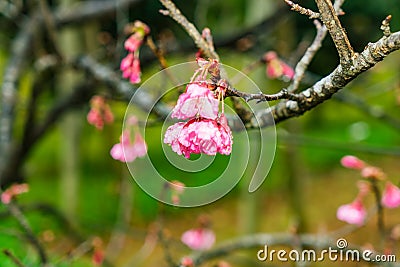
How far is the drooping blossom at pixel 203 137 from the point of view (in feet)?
2.15

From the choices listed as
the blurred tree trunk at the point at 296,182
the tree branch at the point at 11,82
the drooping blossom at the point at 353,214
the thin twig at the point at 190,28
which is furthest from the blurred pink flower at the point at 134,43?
the blurred tree trunk at the point at 296,182

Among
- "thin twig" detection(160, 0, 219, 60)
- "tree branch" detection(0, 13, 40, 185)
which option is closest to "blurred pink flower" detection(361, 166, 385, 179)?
"thin twig" detection(160, 0, 219, 60)

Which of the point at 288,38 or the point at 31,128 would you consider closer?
the point at 31,128

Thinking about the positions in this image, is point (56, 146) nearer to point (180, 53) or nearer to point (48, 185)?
point (48, 185)

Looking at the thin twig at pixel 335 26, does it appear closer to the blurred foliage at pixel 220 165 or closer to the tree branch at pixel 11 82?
the tree branch at pixel 11 82

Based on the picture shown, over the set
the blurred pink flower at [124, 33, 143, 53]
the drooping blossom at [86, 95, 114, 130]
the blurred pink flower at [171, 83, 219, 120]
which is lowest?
the drooping blossom at [86, 95, 114, 130]

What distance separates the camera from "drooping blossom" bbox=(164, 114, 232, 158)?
2.15 ft

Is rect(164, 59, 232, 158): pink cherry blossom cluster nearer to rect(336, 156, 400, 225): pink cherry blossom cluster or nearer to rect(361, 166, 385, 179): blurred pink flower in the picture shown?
rect(361, 166, 385, 179): blurred pink flower

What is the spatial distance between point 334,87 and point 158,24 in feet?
16.4

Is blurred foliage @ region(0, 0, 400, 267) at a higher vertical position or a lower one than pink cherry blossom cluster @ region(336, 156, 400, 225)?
lower

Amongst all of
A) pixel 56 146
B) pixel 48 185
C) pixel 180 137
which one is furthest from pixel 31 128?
pixel 56 146

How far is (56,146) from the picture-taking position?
8109 mm

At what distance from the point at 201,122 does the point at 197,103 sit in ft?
0.08

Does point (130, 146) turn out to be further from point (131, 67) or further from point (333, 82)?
point (333, 82)
